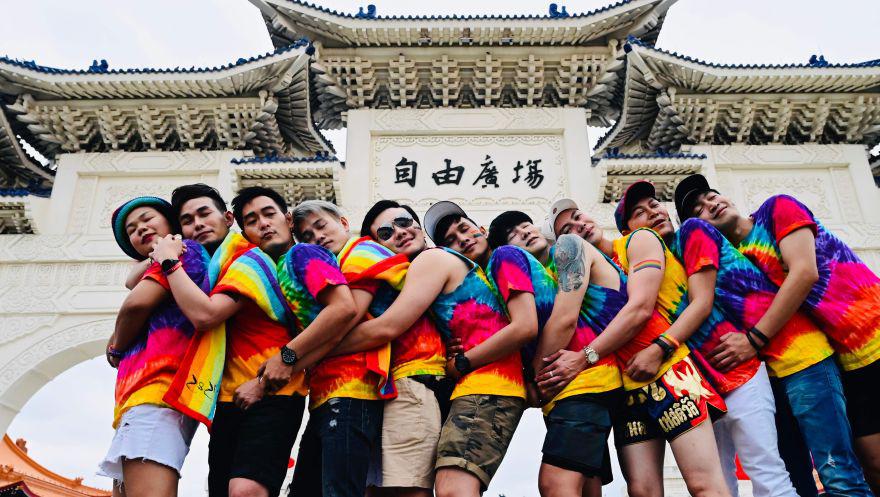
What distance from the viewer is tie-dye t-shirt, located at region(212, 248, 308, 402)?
205cm

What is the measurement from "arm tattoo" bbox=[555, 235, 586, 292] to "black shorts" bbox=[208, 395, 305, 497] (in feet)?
3.56

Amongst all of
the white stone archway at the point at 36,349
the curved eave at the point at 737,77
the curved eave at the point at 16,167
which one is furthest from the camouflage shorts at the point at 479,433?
the curved eave at the point at 16,167

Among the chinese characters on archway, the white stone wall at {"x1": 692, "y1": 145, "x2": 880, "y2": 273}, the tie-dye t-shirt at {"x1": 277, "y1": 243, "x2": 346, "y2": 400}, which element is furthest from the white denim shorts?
the white stone wall at {"x1": 692, "y1": 145, "x2": 880, "y2": 273}

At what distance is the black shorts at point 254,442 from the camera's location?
1.91 metres

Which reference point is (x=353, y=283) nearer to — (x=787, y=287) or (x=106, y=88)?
(x=787, y=287)

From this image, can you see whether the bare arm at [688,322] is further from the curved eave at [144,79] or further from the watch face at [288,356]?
the curved eave at [144,79]

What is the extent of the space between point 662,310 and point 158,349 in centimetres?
193

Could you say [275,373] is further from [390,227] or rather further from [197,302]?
Answer: [390,227]

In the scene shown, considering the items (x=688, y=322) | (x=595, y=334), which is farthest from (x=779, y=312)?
(x=595, y=334)

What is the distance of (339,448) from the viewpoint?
6.13 feet

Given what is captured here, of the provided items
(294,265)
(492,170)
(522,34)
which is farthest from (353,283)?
(522,34)

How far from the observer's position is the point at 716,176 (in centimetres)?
841

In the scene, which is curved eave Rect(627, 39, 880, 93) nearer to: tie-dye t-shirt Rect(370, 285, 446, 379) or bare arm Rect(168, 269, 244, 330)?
tie-dye t-shirt Rect(370, 285, 446, 379)

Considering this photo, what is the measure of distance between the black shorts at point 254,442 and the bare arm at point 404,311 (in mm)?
298
